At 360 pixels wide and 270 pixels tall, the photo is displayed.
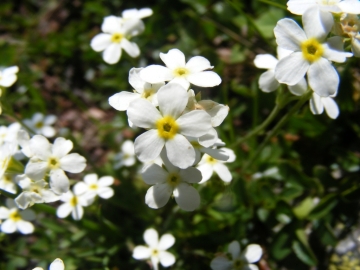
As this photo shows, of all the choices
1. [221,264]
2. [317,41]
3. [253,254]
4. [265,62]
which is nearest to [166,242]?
[221,264]

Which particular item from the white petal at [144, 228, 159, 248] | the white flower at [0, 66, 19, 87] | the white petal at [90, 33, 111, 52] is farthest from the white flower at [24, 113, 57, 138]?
the white petal at [144, 228, 159, 248]

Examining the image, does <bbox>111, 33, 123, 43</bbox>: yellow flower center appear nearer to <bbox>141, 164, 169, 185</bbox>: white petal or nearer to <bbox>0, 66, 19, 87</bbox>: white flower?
<bbox>0, 66, 19, 87</bbox>: white flower

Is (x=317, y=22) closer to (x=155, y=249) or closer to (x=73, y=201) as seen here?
(x=155, y=249)

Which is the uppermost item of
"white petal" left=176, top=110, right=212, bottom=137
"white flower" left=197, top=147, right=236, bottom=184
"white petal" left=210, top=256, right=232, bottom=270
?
"white petal" left=176, top=110, right=212, bottom=137

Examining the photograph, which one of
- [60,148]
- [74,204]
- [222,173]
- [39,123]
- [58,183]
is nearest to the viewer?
[58,183]

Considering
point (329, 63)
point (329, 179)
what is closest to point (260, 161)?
point (329, 179)

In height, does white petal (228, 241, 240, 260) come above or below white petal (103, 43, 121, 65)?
below

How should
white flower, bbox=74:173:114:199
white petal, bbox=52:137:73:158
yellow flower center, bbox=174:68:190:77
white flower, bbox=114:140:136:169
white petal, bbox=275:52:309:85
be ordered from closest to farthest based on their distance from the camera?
white petal, bbox=275:52:309:85 → yellow flower center, bbox=174:68:190:77 → white petal, bbox=52:137:73:158 → white flower, bbox=74:173:114:199 → white flower, bbox=114:140:136:169

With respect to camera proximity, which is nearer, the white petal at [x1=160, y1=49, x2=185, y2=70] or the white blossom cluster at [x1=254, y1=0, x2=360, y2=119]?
the white blossom cluster at [x1=254, y1=0, x2=360, y2=119]
